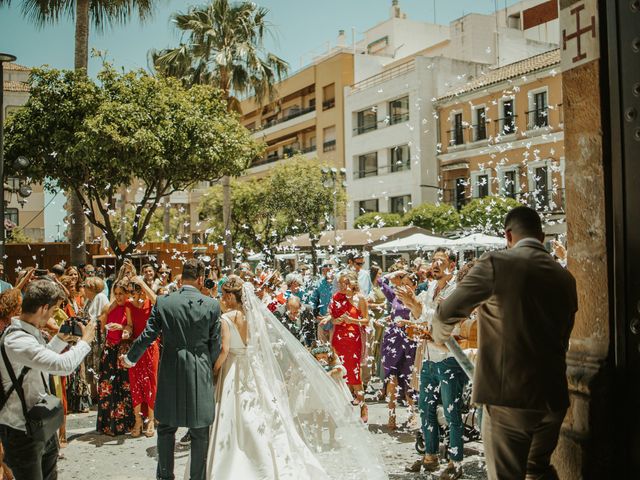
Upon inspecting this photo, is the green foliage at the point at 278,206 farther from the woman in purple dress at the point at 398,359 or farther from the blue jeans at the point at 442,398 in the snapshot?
the blue jeans at the point at 442,398

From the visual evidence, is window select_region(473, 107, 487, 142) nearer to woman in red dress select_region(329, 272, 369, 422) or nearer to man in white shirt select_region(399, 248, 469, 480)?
woman in red dress select_region(329, 272, 369, 422)

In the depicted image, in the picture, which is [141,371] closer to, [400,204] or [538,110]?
[538,110]

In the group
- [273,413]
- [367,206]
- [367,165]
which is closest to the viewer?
[273,413]

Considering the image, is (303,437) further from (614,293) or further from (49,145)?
(49,145)

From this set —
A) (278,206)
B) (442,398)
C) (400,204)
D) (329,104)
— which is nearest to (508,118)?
(400,204)

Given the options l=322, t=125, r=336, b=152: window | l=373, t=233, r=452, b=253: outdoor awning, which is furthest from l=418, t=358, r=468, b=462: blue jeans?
l=322, t=125, r=336, b=152: window

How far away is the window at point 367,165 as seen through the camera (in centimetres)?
3850

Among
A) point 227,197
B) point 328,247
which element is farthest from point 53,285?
point 328,247

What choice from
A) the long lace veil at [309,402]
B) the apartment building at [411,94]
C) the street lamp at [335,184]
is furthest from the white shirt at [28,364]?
the apartment building at [411,94]

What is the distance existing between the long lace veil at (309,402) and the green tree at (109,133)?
30.8 ft

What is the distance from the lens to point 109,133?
14109 millimetres

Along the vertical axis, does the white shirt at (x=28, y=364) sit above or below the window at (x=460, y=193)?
below

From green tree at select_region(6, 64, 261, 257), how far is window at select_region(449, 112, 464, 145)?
18991 millimetres

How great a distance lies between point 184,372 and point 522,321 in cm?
300
